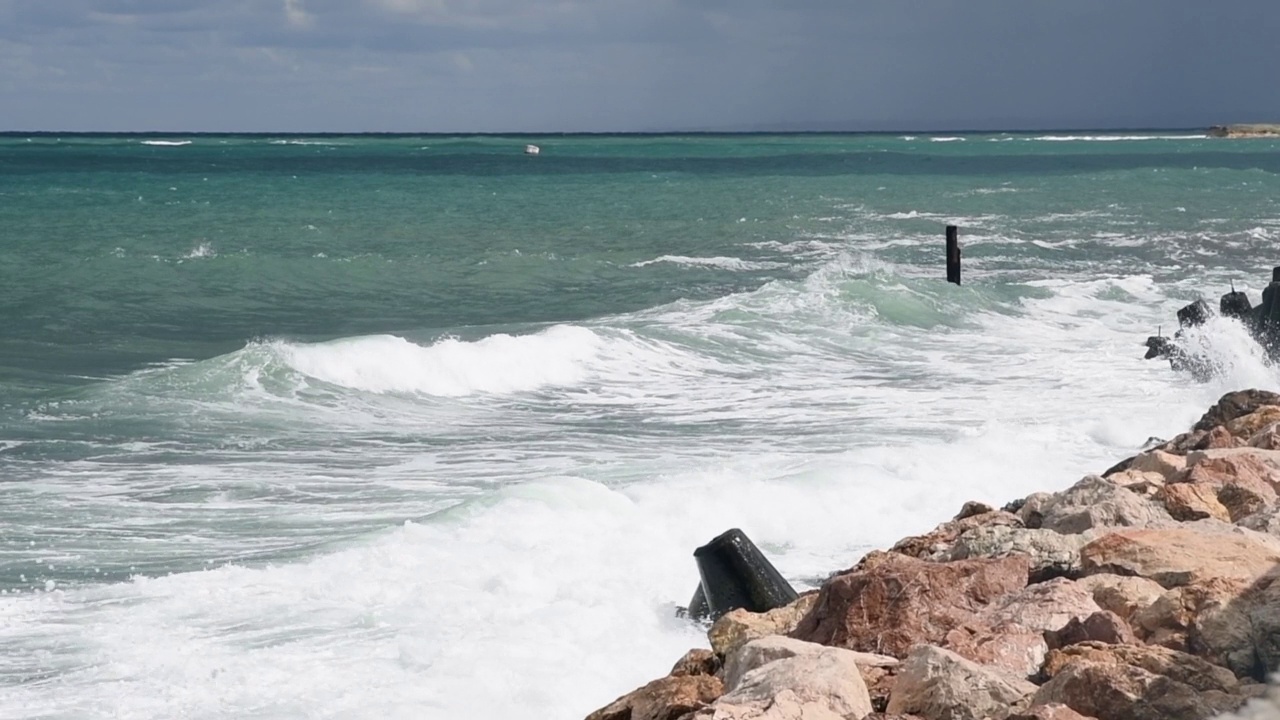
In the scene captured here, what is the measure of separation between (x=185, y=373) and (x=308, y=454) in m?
3.94

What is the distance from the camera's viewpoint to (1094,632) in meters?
5.55

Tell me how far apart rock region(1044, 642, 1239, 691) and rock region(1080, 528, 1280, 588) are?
973 mm

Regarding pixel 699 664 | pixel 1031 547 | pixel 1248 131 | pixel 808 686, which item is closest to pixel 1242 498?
pixel 1031 547

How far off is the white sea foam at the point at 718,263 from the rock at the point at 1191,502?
21.0m

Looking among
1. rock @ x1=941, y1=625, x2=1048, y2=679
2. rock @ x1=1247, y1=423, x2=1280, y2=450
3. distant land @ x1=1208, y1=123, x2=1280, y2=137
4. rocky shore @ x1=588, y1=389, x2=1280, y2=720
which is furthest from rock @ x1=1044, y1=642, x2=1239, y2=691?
distant land @ x1=1208, y1=123, x2=1280, y2=137

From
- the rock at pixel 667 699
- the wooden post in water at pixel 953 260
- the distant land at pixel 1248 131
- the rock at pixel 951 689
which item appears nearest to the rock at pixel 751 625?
the rock at pixel 667 699

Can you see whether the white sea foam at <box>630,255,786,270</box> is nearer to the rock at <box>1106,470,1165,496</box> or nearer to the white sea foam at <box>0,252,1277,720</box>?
the white sea foam at <box>0,252,1277,720</box>

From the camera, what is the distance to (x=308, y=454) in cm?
1247

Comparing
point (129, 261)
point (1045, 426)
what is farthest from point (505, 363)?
point (129, 261)

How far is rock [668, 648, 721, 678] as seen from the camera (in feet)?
20.3

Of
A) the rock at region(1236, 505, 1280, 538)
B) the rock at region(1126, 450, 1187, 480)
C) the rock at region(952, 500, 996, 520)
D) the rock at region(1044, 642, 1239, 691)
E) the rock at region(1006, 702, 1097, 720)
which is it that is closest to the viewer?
the rock at region(1006, 702, 1097, 720)

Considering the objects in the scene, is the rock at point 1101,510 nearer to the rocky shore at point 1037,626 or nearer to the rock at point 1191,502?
the rocky shore at point 1037,626

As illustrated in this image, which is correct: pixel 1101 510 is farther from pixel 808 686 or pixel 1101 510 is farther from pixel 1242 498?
pixel 808 686

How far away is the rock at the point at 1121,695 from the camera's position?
4.76 metres
